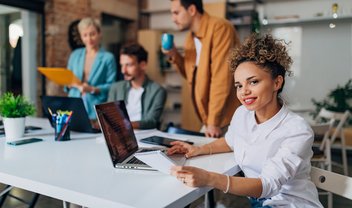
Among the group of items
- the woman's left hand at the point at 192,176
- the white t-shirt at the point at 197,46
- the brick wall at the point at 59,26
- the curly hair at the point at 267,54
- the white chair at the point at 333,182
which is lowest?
the white chair at the point at 333,182

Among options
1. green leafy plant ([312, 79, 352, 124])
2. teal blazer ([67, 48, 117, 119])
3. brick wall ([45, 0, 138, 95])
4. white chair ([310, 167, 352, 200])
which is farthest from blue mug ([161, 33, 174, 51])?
green leafy plant ([312, 79, 352, 124])

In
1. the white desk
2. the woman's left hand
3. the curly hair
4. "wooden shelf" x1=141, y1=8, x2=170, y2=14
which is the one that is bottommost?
the white desk

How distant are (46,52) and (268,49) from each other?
3527 millimetres

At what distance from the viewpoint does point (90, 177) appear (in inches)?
39.3

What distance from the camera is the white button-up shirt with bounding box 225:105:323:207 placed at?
0.95 meters

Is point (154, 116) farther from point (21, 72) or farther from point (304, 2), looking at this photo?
point (304, 2)

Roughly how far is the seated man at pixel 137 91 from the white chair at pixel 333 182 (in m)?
1.19

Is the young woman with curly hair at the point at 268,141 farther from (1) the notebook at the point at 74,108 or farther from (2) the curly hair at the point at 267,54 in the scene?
(1) the notebook at the point at 74,108

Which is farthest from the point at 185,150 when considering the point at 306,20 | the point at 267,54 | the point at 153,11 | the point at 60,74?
the point at 153,11

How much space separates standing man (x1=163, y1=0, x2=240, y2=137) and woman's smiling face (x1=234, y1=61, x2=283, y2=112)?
829 mm

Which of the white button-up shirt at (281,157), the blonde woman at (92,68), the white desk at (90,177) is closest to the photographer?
the white desk at (90,177)

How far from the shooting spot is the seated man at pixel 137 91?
2.19 metres

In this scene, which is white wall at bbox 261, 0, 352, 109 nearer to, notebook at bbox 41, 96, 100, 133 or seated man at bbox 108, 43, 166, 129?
seated man at bbox 108, 43, 166, 129

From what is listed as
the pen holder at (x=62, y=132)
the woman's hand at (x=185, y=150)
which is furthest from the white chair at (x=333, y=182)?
the pen holder at (x=62, y=132)
